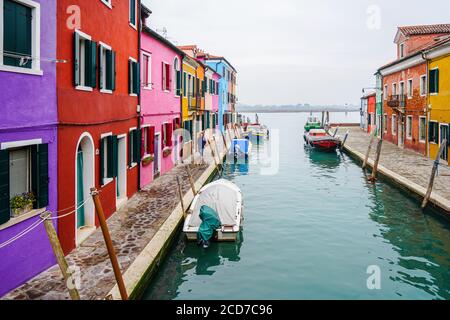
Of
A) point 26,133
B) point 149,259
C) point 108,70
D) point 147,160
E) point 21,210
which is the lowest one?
point 149,259

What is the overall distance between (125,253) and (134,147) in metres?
6.53

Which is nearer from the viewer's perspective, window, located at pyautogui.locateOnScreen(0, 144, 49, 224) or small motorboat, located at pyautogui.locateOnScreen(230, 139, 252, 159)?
window, located at pyautogui.locateOnScreen(0, 144, 49, 224)

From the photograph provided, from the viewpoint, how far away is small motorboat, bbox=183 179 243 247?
1123cm

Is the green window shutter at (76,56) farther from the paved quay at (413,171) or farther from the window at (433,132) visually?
the window at (433,132)

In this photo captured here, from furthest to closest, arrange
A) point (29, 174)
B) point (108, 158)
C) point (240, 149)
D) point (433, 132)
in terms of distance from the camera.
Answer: point (240, 149) < point (433, 132) < point (108, 158) < point (29, 174)

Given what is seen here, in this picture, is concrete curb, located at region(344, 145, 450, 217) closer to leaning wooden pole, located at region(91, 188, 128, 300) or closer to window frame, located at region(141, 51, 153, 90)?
leaning wooden pole, located at region(91, 188, 128, 300)

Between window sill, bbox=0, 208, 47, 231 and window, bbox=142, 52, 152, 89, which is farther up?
window, bbox=142, 52, 152, 89

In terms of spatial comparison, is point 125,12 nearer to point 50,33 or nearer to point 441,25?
point 50,33

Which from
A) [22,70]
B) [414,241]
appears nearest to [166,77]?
[22,70]

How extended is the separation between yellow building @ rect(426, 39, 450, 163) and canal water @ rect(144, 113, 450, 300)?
672 cm

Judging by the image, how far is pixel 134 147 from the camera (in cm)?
1523

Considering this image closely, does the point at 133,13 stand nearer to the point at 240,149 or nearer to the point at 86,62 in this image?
the point at 86,62

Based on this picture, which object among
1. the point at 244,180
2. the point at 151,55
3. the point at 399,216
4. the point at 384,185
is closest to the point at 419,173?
the point at 384,185

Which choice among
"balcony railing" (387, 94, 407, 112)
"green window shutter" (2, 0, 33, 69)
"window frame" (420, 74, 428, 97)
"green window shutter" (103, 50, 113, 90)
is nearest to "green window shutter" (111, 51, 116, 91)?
"green window shutter" (103, 50, 113, 90)
